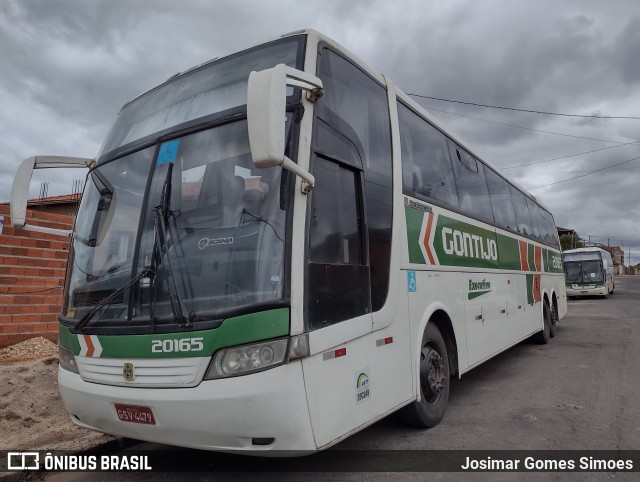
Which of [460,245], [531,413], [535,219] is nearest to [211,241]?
[460,245]

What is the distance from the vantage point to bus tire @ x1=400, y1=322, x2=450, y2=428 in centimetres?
468

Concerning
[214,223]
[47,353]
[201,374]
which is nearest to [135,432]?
[201,374]

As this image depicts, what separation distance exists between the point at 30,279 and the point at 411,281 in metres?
5.43

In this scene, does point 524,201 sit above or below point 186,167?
above

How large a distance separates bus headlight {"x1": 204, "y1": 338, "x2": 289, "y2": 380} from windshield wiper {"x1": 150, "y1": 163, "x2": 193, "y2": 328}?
13.0 inches

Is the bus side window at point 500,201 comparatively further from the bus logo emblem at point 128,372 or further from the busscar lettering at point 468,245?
the bus logo emblem at point 128,372

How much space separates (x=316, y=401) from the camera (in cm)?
309

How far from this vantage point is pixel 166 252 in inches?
131

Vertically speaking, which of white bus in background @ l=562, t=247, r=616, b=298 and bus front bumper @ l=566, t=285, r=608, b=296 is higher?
white bus in background @ l=562, t=247, r=616, b=298

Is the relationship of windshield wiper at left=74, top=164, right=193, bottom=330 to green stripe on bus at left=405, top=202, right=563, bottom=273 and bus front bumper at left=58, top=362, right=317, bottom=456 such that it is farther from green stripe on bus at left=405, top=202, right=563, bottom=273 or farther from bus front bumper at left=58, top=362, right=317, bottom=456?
green stripe on bus at left=405, top=202, right=563, bottom=273

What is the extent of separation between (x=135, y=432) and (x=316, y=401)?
51.6 inches

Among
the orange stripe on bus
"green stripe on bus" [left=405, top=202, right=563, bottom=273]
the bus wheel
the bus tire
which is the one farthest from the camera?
the bus wheel

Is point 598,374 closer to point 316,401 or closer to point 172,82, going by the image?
point 316,401

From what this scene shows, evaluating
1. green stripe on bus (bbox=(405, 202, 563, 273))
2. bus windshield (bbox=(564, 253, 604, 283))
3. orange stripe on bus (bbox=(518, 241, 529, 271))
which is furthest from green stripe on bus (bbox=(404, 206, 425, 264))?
bus windshield (bbox=(564, 253, 604, 283))
